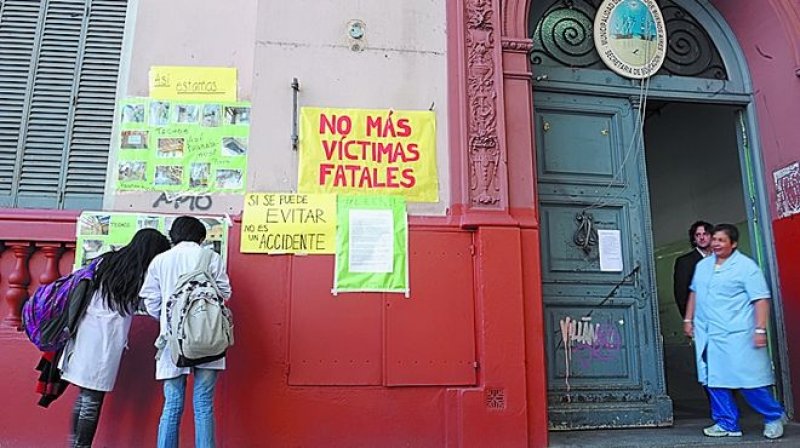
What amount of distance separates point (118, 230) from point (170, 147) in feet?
2.40

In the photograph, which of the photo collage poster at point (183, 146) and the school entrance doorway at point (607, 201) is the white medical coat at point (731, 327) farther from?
the photo collage poster at point (183, 146)

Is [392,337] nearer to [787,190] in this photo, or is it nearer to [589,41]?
[589,41]

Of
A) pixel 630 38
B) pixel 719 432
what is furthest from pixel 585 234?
pixel 630 38

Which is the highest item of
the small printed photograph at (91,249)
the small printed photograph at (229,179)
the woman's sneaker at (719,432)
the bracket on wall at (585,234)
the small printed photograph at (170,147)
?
the small printed photograph at (170,147)

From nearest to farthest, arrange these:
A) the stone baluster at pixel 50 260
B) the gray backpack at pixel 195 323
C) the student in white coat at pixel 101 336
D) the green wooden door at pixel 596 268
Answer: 1. the gray backpack at pixel 195 323
2. the student in white coat at pixel 101 336
3. the stone baluster at pixel 50 260
4. the green wooden door at pixel 596 268

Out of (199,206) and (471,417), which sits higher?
(199,206)

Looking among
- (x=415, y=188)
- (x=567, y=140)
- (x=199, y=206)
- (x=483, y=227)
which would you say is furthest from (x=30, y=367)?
(x=567, y=140)

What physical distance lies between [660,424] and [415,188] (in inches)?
111

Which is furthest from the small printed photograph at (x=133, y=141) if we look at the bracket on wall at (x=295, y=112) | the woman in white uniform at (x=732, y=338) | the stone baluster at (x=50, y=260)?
the woman in white uniform at (x=732, y=338)

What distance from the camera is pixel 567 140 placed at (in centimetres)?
606

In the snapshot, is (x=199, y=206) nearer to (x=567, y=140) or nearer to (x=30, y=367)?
(x=30, y=367)

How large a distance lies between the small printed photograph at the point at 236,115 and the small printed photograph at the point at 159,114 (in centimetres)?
46

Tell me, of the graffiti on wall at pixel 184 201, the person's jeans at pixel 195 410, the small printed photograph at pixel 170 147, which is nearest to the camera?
the person's jeans at pixel 195 410

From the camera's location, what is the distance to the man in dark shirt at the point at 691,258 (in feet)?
19.4
